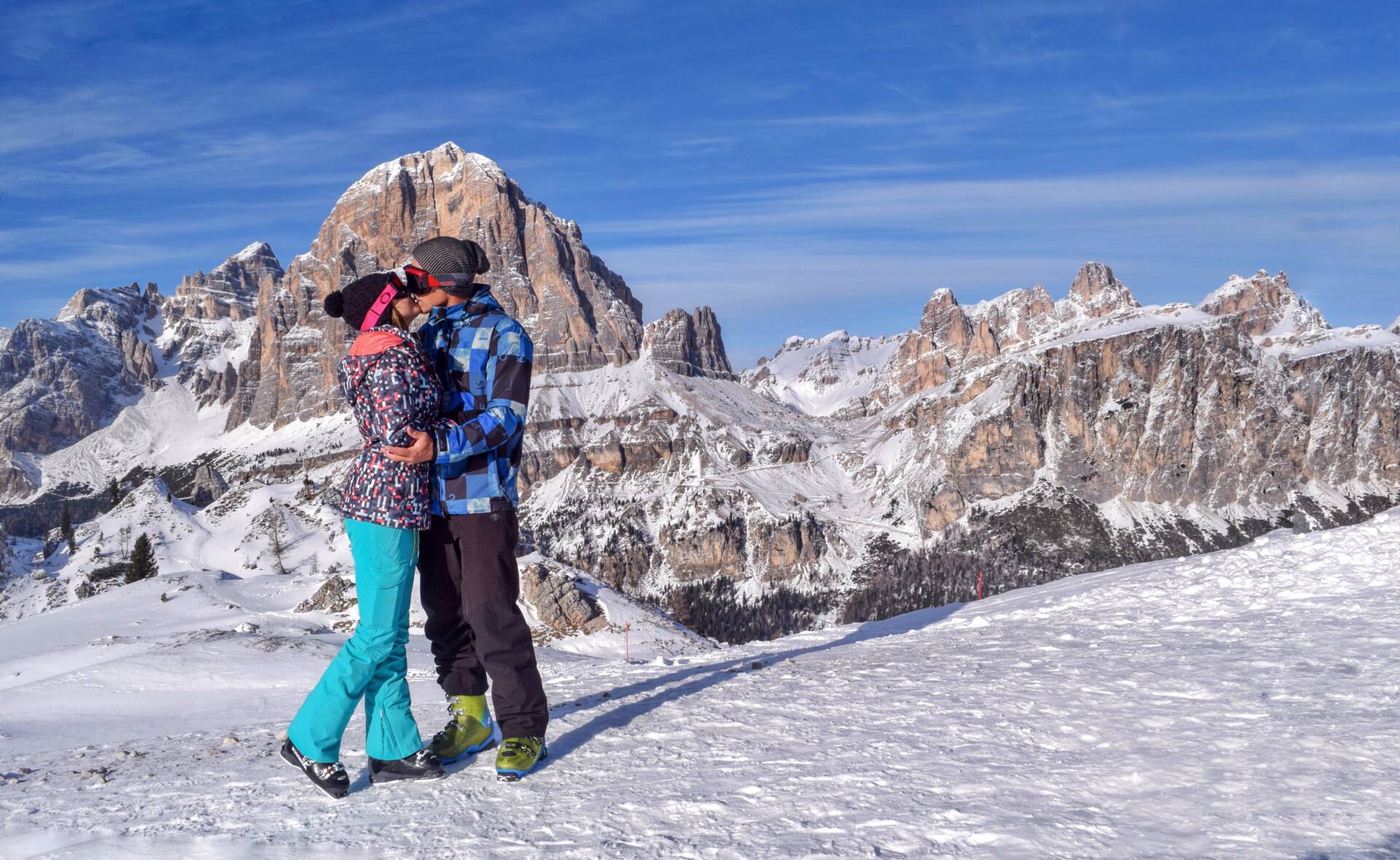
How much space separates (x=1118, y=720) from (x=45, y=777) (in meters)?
8.77

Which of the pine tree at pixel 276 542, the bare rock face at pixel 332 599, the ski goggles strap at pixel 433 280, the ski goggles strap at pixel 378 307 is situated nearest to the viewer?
the ski goggles strap at pixel 378 307

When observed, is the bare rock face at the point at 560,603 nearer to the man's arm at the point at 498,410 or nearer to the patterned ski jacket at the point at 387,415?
the man's arm at the point at 498,410

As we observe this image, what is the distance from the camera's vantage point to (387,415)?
682cm

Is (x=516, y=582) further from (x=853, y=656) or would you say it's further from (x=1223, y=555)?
(x=1223, y=555)

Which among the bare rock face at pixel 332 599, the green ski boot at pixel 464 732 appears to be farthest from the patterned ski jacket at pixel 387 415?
the bare rock face at pixel 332 599

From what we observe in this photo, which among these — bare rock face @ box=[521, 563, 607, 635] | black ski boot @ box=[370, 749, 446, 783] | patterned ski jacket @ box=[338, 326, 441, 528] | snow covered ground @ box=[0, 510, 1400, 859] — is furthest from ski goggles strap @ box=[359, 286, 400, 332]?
bare rock face @ box=[521, 563, 607, 635]

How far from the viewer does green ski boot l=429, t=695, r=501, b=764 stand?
7508 millimetres

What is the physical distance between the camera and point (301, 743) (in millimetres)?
6902

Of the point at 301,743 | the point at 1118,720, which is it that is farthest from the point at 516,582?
the point at 1118,720

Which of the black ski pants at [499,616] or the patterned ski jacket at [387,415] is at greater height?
the patterned ski jacket at [387,415]

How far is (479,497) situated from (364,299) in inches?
68.6

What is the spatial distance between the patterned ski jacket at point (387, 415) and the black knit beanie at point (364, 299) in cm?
20

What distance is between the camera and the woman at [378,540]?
686cm

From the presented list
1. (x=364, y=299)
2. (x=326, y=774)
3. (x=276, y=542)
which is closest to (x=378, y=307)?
(x=364, y=299)
